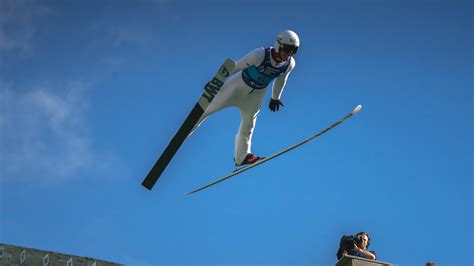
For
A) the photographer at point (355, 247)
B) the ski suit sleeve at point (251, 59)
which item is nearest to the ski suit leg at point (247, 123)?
the ski suit sleeve at point (251, 59)

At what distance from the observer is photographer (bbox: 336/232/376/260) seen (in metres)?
13.5

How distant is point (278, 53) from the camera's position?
16.1 m

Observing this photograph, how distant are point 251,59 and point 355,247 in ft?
14.2

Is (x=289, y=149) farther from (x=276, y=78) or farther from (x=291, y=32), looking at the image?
(x=291, y=32)

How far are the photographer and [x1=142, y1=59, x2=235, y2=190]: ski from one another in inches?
150

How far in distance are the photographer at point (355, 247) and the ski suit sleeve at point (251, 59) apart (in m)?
4.01

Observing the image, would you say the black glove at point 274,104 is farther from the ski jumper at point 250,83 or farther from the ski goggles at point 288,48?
the ski goggles at point 288,48

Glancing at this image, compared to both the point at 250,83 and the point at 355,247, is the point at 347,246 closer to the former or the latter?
the point at 355,247

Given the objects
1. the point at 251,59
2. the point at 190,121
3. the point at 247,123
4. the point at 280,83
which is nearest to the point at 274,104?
the point at 280,83

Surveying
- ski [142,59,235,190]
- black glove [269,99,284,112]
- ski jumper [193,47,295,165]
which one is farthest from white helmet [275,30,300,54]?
black glove [269,99,284,112]

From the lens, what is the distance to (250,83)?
16.4 m

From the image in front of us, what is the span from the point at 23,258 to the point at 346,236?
43586mm

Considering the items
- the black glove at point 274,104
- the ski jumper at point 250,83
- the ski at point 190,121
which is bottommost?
the ski at point 190,121

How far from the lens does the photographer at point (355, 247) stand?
13.5 meters
